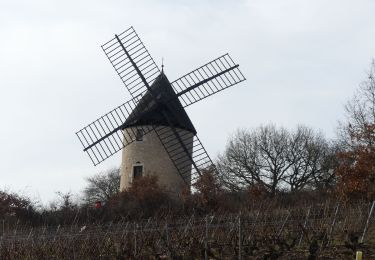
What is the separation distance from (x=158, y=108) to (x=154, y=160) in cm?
253

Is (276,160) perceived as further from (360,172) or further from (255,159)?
(360,172)

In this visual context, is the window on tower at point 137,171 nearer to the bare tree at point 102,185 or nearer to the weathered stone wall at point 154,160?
the weathered stone wall at point 154,160

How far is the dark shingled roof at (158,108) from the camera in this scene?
2497 centimetres

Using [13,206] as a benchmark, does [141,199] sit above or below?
below

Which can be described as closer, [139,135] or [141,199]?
[141,199]

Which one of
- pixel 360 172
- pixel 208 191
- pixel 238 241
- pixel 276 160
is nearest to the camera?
pixel 238 241

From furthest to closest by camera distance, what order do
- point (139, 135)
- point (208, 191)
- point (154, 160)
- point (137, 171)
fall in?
point (137, 171) < point (139, 135) < point (154, 160) < point (208, 191)

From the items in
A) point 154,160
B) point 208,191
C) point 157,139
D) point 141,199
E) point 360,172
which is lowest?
point 360,172

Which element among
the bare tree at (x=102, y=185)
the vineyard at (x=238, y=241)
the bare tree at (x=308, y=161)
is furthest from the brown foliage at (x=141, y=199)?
the bare tree at (x=102, y=185)

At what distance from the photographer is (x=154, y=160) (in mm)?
25656

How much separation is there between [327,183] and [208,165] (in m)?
13.2

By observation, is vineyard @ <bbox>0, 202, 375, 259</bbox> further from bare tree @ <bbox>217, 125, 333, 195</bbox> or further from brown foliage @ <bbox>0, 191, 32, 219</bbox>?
bare tree @ <bbox>217, 125, 333, 195</bbox>

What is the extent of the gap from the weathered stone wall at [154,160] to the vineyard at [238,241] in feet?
39.0

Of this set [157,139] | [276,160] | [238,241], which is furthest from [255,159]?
[238,241]
